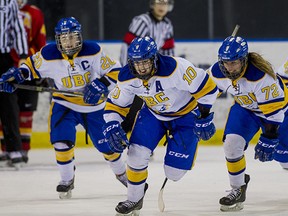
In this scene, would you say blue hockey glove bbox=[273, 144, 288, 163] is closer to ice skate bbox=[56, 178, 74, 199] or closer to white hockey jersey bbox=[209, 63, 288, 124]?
white hockey jersey bbox=[209, 63, 288, 124]

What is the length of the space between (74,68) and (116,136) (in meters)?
1.08

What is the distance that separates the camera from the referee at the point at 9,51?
715 cm

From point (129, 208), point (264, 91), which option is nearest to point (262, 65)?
point (264, 91)

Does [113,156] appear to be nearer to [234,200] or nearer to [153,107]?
[153,107]

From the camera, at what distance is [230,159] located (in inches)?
192

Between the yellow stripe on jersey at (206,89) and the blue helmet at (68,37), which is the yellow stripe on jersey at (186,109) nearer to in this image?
the yellow stripe on jersey at (206,89)

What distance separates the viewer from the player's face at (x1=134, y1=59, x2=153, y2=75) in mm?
4496

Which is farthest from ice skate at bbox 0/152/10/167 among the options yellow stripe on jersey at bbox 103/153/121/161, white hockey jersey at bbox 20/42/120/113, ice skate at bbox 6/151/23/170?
yellow stripe on jersey at bbox 103/153/121/161

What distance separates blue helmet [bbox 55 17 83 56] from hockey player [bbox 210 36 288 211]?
0.96 metres

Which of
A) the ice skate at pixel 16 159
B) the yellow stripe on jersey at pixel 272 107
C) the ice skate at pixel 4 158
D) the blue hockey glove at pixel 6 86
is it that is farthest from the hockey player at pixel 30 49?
the yellow stripe on jersey at pixel 272 107

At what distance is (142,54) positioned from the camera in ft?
14.7

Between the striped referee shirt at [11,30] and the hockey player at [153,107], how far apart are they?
2.58m

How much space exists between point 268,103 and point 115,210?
3.11 ft

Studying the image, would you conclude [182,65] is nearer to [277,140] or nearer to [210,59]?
[277,140]
